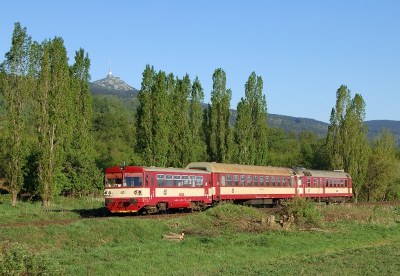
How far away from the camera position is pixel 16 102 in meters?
35.7

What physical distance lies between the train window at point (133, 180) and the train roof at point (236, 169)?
7.17m

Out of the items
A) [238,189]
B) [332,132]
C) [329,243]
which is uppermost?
[332,132]

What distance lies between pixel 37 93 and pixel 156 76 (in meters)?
12.5

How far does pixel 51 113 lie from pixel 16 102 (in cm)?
249

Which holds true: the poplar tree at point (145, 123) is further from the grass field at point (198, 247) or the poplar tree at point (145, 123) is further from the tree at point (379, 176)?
the tree at point (379, 176)

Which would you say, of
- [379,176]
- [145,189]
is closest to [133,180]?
[145,189]

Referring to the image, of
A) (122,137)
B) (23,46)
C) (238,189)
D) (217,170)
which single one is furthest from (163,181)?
(122,137)

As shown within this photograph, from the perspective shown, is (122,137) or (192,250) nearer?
(192,250)

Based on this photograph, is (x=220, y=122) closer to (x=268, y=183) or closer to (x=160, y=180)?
(x=268, y=183)

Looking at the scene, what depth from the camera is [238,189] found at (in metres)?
36.2

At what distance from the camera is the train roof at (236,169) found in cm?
3416

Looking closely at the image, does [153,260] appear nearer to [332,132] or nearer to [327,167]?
[332,132]

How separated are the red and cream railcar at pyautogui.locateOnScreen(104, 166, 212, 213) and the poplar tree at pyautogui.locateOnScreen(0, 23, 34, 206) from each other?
969 centimetres

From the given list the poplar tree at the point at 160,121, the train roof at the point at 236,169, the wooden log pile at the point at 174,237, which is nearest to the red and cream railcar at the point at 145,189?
the train roof at the point at 236,169
